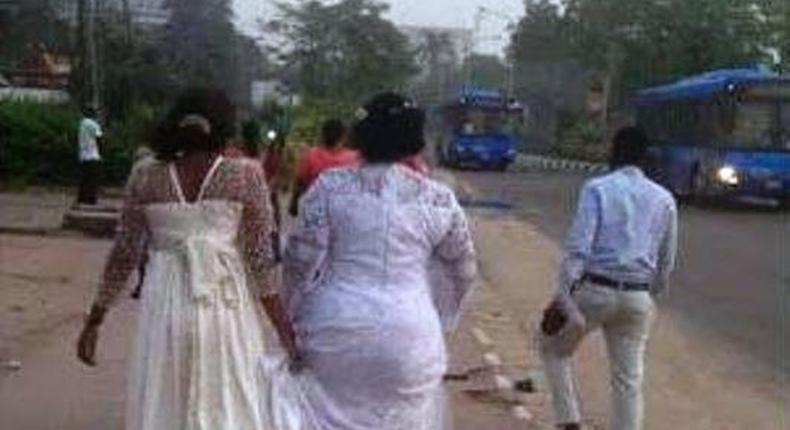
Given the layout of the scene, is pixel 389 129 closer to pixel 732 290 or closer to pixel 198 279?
pixel 198 279

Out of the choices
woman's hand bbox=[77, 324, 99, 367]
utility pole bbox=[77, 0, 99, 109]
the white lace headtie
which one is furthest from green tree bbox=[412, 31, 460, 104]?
the white lace headtie

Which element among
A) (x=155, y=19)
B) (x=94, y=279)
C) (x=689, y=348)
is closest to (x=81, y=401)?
(x=689, y=348)

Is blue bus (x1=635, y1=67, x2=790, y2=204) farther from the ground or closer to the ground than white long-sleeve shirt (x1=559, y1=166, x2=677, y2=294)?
closer to the ground

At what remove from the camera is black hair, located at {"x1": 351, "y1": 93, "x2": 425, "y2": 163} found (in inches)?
215

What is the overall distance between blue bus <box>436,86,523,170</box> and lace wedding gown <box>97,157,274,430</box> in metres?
52.4

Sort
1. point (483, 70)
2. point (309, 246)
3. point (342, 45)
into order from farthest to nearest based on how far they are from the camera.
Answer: point (483, 70) → point (342, 45) → point (309, 246)

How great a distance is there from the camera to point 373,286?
5348 millimetres

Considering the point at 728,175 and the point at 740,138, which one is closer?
the point at 740,138

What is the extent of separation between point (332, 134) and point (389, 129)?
6.69 metres

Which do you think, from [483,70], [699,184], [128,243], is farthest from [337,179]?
[483,70]

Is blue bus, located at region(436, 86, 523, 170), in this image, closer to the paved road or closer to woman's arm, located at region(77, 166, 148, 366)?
the paved road

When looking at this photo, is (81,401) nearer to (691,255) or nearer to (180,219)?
(180,219)

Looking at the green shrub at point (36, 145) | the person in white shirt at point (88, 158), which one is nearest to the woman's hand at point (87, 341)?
the person in white shirt at point (88, 158)

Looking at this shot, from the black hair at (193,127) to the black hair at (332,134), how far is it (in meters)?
6.22
